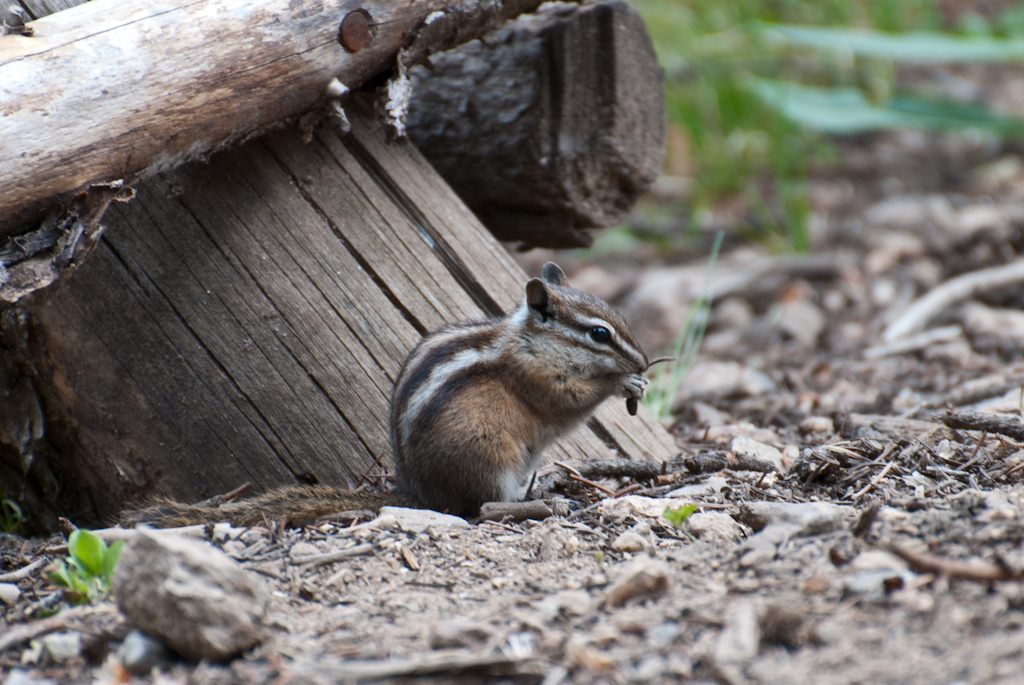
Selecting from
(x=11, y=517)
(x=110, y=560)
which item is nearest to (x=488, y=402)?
(x=110, y=560)

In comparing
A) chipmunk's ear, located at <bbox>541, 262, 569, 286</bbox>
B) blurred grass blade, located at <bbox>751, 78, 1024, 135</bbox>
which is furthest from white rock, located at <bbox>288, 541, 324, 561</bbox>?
blurred grass blade, located at <bbox>751, 78, 1024, 135</bbox>

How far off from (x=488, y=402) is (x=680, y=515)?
857mm

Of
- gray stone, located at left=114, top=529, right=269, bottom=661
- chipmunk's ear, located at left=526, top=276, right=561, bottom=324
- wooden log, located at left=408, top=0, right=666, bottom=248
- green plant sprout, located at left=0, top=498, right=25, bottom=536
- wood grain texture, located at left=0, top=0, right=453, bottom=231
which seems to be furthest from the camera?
wooden log, located at left=408, top=0, right=666, bottom=248

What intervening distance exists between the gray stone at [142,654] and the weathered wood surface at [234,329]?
147 centimetres

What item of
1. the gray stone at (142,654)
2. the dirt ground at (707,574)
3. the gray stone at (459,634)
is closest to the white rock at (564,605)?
the dirt ground at (707,574)

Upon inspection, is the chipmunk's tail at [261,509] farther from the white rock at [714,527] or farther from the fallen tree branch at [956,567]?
the fallen tree branch at [956,567]

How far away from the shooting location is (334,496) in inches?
122

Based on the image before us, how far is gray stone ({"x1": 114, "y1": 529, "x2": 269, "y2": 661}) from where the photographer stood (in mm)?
1921

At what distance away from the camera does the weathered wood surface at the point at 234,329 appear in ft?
10.9

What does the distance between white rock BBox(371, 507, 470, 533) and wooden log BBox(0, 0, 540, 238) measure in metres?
1.24

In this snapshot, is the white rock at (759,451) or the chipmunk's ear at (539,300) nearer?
the chipmunk's ear at (539,300)

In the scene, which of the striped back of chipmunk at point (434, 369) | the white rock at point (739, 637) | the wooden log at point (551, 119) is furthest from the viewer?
the wooden log at point (551, 119)

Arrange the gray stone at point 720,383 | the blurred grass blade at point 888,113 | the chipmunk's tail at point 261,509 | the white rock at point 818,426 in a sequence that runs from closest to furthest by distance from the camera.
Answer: the chipmunk's tail at point 261,509 → the white rock at point 818,426 → the gray stone at point 720,383 → the blurred grass blade at point 888,113

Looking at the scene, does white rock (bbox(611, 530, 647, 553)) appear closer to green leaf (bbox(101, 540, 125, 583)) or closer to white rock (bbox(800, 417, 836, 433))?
green leaf (bbox(101, 540, 125, 583))
